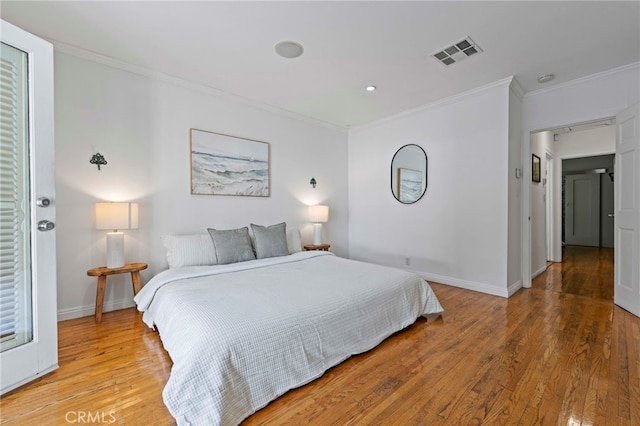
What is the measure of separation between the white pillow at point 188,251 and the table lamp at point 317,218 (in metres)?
1.73

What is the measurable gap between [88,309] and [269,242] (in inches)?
Answer: 73.2

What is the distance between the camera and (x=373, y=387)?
1.66 meters

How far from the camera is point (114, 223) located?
8.50ft

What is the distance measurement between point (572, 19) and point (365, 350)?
2.99 meters

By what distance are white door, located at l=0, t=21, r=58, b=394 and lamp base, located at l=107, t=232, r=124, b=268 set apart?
83 cm

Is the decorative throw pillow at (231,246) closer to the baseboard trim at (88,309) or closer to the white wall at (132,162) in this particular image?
the white wall at (132,162)

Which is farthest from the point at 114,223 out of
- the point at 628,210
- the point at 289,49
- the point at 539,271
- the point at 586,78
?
the point at 539,271

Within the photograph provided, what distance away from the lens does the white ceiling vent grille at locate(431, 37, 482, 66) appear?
252 centimetres

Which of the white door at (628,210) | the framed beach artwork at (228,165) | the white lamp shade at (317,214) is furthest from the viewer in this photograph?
the white lamp shade at (317,214)

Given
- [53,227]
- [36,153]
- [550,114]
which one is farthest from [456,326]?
[36,153]

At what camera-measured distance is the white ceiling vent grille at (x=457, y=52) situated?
252 centimetres

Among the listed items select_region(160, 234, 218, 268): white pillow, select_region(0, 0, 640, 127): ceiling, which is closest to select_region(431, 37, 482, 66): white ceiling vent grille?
select_region(0, 0, 640, 127): ceiling

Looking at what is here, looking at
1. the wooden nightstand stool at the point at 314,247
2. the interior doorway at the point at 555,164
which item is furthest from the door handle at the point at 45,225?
the interior doorway at the point at 555,164

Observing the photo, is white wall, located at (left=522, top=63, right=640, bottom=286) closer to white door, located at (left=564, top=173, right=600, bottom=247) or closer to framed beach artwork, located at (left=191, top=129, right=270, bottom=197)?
framed beach artwork, located at (left=191, top=129, right=270, bottom=197)
